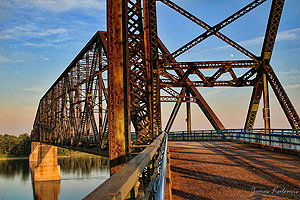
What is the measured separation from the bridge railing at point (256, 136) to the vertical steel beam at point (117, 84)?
37.9 ft

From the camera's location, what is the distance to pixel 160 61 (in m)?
25.1

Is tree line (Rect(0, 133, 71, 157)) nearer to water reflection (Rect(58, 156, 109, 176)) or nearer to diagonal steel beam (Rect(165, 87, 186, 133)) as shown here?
water reflection (Rect(58, 156, 109, 176))

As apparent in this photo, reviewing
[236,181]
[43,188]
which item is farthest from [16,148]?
[236,181]

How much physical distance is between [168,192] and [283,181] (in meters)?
4.37

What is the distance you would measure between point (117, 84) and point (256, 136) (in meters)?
18.9

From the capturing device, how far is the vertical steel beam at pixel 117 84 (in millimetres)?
7324

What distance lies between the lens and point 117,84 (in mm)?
7480

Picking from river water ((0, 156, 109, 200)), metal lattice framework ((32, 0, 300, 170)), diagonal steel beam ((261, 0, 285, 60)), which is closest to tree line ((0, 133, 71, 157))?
river water ((0, 156, 109, 200))

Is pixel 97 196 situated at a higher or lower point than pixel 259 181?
higher

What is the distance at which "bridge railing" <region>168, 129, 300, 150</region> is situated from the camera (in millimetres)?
16938

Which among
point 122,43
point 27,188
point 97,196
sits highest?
point 122,43

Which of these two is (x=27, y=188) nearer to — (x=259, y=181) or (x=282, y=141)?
(x=282, y=141)

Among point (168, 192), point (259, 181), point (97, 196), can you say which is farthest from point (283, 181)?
point (97, 196)

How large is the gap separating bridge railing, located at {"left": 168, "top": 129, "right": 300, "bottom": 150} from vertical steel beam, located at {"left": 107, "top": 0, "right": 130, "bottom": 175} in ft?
37.9
